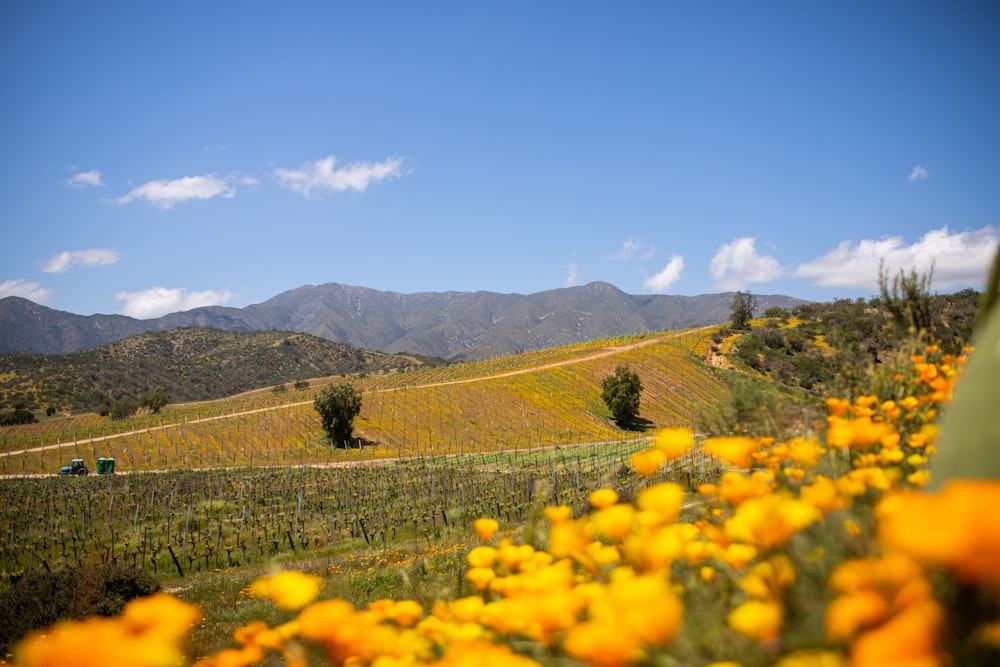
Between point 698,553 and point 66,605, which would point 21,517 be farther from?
point 698,553

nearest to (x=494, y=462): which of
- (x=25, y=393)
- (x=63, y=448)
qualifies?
(x=63, y=448)

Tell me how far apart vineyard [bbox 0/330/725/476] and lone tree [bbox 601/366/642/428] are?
133 cm

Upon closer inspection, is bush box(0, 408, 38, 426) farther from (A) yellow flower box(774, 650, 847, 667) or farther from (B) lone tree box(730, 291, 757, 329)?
(B) lone tree box(730, 291, 757, 329)

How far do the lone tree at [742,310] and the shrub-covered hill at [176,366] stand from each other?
3214 inches

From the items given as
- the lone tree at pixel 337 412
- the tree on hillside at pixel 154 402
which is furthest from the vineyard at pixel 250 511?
the tree on hillside at pixel 154 402

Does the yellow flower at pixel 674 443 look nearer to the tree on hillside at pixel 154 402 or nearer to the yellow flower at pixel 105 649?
the yellow flower at pixel 105 649

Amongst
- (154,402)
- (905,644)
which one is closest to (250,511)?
(905,644)

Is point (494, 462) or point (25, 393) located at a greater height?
point (25, 393)

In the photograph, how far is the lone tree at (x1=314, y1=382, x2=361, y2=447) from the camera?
42469mm

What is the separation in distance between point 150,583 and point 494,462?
25.5 metres

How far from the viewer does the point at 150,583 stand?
10.6m

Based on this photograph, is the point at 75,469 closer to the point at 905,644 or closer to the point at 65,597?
the point at 65,597

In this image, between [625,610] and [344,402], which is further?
[344,402]

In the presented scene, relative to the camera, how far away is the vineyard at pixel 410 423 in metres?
38.2
